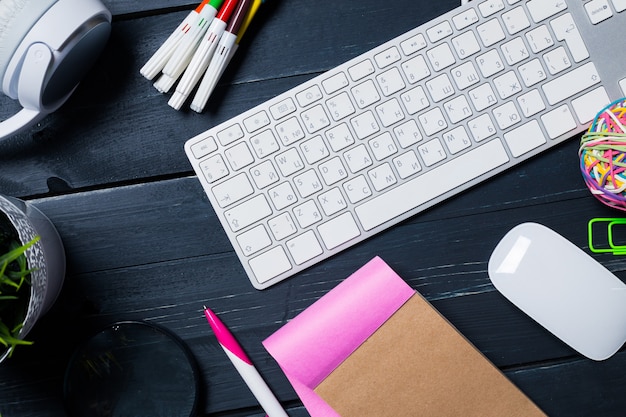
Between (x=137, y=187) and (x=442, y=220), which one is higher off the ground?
(x=137, y=187)

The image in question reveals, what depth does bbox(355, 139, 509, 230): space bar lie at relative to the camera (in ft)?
2.07

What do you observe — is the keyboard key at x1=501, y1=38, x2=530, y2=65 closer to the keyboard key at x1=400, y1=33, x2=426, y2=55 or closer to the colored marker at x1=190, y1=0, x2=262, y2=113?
the keyboard key at x1=400, y1=33, x2=426, y2=55

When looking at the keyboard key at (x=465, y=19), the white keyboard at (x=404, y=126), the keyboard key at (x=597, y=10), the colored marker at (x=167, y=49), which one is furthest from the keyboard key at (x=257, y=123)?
the keyboard key at (x=597, y=10)

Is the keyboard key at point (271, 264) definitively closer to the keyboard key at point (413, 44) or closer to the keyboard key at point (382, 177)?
the keyboard key at point (382, 177)

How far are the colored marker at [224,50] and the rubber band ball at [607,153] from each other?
1.11ft

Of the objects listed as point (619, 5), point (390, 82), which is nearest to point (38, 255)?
point (390, 82)

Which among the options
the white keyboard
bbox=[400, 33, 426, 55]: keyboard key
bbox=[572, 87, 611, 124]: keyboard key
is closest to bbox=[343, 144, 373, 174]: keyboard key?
the white keyboard

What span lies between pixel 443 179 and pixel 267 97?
192mm

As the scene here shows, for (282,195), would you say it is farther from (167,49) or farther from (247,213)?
(167,49)

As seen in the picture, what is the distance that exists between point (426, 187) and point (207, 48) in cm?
25

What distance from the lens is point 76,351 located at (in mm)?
640

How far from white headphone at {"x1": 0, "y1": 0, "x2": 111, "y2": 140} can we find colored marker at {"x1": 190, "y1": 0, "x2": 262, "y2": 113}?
0.34 ft

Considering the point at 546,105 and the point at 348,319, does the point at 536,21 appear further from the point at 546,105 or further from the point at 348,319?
the point at 348,319

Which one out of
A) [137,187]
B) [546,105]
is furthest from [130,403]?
[546,105]
